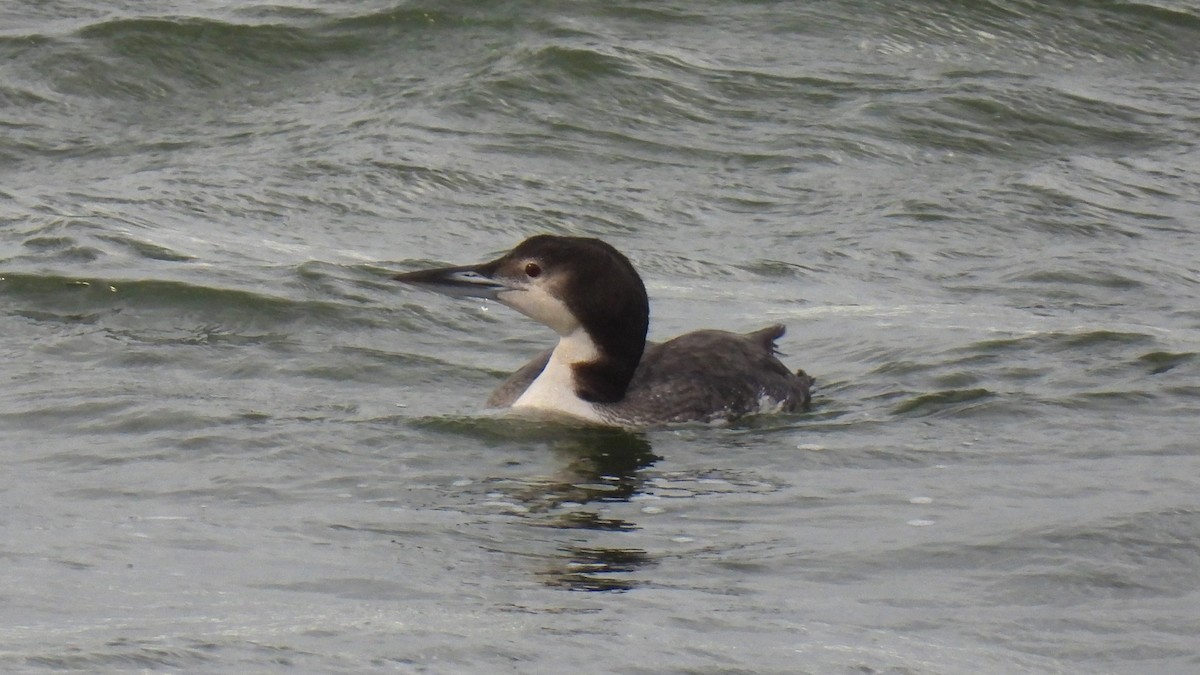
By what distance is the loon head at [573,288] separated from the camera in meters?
8.59

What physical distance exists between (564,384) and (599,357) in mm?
221

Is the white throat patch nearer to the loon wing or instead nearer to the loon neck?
the loon neck

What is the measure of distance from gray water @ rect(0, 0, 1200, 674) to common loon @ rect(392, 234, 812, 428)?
0.56 feet

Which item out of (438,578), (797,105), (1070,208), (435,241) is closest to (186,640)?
(438,578)

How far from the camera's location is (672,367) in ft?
29.3

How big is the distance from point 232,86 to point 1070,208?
5.74 meters

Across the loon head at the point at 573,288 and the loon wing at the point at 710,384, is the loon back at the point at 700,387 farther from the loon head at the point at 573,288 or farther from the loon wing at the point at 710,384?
the loon head at the point at 573,288

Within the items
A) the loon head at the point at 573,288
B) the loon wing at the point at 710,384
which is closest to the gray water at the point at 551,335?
the loon wing at the point at 710,384

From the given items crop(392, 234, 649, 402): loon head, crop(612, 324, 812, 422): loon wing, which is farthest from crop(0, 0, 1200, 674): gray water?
crop(392, 234, 649, 402): loon head

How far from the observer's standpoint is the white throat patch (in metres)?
8.57

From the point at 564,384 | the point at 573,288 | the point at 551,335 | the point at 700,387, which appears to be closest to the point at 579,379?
the point at 564,384

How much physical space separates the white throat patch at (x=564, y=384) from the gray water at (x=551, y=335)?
15 centimetres

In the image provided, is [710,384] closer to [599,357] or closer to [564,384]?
[599,357]

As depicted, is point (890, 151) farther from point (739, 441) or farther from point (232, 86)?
point (739, 441)
